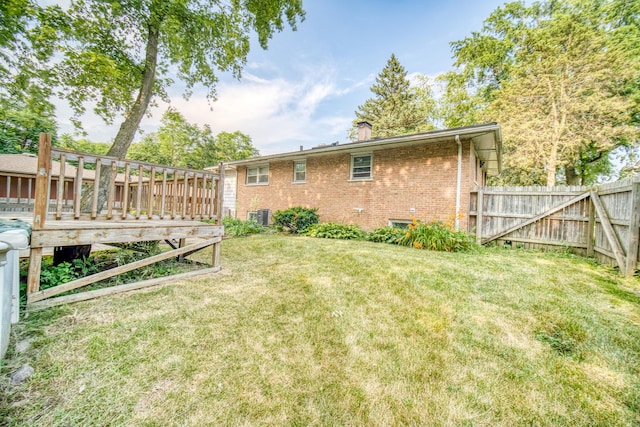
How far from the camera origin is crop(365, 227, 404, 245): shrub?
7.78 meters

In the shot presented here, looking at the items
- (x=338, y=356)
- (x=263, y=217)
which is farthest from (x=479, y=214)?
(x=263, y=217)

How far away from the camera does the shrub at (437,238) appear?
6578 millimetres

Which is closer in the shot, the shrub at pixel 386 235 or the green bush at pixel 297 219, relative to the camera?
the shrub at pixel 386 235

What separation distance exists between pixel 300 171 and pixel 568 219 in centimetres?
940

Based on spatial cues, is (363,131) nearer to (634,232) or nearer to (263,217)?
(263,217)

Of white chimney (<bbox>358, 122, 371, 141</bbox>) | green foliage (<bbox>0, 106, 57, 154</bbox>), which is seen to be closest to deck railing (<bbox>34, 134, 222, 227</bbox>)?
white chimney (<bbox>358, 122, 371, 141</bbox>)

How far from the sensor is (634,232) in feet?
13.3

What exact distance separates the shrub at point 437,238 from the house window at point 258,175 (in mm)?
8385

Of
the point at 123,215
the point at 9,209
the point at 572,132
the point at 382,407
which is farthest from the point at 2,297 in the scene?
the point at 572,132

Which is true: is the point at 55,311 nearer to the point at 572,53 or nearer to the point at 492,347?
the point at 492,347

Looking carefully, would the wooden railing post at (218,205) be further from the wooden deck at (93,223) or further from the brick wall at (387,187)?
the brick wall at (387,187)

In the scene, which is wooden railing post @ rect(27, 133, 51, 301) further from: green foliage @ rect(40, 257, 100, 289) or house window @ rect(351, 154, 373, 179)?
house window @ rect(351, 154, 373, 179)

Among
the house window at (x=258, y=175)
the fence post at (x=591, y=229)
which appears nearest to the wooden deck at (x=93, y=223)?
the fence post at (x=591, y=229)

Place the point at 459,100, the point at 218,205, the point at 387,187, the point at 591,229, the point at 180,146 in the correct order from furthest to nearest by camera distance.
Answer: the point at 180,146 → the point at 459,100 → the point at 387,187 → the point at 591,229 → the point at 218,205
